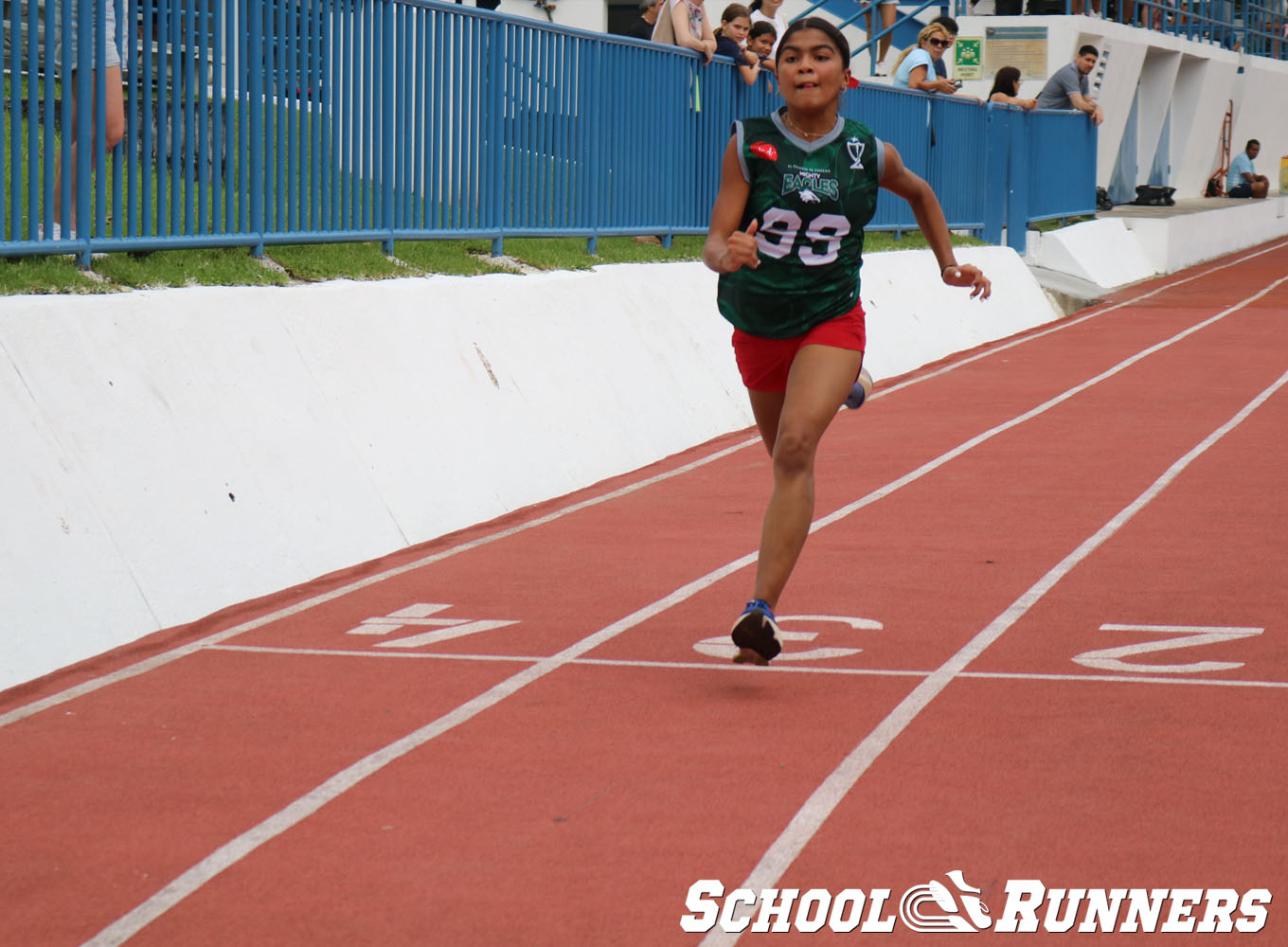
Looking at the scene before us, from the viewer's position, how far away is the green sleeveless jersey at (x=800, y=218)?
6605 millimetres

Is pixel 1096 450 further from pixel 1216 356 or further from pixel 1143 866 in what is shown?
pixel 1143 866

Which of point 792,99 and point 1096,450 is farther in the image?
point 1096,450

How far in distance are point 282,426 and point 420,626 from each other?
1.52 metres

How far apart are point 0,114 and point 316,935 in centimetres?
514

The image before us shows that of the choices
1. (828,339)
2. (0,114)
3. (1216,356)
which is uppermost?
(0,114)

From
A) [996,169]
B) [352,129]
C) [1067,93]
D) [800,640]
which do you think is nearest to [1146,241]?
[1067,93]

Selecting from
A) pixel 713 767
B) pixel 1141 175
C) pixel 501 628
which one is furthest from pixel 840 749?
pixel 1141 175

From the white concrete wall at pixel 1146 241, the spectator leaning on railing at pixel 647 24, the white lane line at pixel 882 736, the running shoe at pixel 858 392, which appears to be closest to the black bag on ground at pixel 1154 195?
the white concrete wall at pixel 1146 241

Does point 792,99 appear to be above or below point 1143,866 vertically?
above

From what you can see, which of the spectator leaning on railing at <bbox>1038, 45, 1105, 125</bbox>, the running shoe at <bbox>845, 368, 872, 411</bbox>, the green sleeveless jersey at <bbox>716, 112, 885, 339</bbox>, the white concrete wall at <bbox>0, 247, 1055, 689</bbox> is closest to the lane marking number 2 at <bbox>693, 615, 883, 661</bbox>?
the running shoe at <bbox>845, 368, 872, 411</bbox>

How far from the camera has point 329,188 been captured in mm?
11039

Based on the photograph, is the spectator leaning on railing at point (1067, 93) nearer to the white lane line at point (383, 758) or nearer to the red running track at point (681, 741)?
the red running track at point (681, 741)

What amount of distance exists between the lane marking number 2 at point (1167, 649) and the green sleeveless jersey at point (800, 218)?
153 cm

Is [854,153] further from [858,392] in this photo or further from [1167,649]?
[1167,649]
